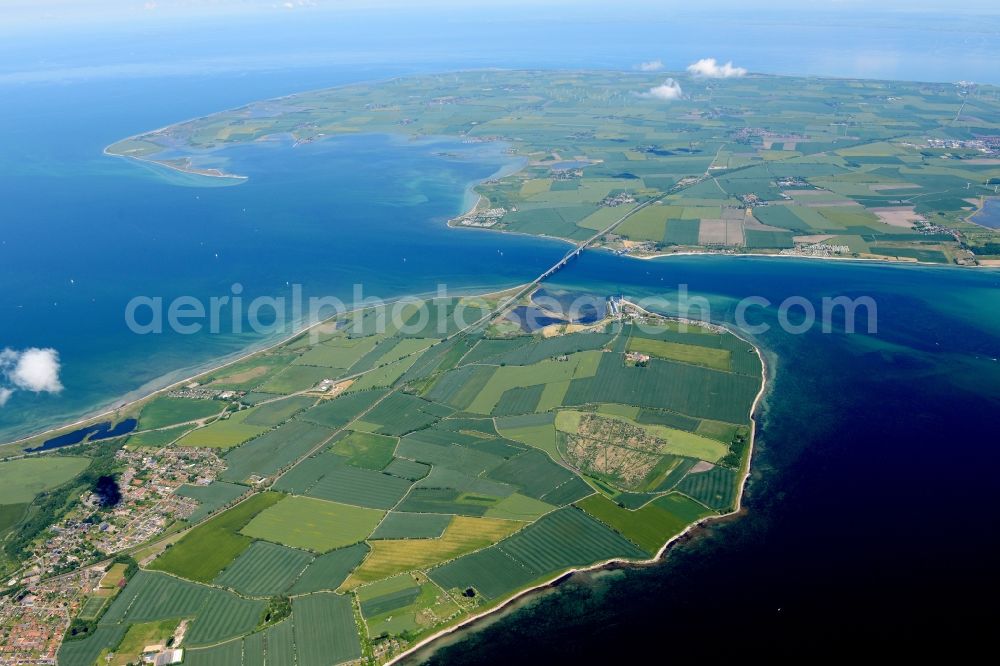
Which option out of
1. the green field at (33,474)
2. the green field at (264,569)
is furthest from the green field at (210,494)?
the green field at (33,474)

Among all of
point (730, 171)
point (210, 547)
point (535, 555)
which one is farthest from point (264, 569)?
point (730, 171)

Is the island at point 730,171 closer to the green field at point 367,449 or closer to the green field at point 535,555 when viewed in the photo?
the green field at point 367,449

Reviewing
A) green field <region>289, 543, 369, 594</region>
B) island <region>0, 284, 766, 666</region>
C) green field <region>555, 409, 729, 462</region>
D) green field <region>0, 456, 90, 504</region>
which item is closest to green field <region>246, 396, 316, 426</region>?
island <region>0, 284, 766, 666</region>

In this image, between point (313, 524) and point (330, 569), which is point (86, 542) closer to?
point (313, 524)

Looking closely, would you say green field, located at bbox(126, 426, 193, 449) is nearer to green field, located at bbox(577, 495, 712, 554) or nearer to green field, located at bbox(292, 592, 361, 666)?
green field, located at bbox(292, 592, 361, 666)

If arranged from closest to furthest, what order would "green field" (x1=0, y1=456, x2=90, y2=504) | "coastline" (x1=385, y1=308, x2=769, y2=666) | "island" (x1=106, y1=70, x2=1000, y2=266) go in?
"coastline" (x1=385, y1=308, x2=769, y2=666)
"green field" (x1=0, y1=456, x2=90, y2=504)
"island" (x1=106, y1=70, x2=1000, y2=266)
